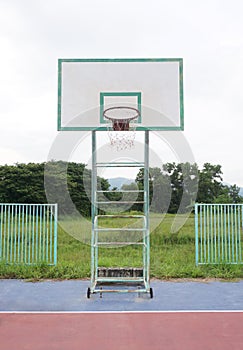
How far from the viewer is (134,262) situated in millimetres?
7035

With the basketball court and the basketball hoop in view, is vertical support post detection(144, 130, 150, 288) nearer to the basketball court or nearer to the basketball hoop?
the basketball court

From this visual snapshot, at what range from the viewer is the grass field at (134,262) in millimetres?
5957

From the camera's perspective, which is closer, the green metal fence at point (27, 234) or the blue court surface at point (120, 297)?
the blue court surface at point (120, 297)

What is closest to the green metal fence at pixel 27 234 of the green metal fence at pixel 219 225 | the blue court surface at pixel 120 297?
the blue court surface at pixel 120 297

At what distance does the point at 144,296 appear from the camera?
4828 millimetres

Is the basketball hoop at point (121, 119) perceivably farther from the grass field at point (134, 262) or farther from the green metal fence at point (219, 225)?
the grass field at point (134, 262)

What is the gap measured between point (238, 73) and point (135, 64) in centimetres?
330

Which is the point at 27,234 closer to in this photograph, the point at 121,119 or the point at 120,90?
the point at 121,119

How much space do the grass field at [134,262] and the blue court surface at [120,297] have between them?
0.88 ft
